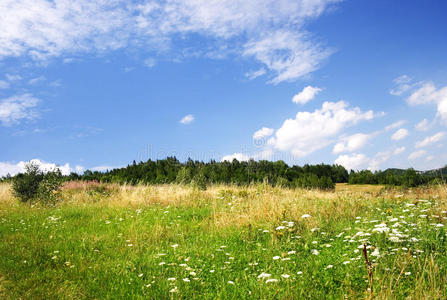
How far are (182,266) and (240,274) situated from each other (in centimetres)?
106

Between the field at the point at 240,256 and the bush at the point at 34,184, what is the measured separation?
6.47 m

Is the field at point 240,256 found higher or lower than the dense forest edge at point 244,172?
lower

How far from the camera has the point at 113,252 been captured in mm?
5945

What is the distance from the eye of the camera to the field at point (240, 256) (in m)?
3.74

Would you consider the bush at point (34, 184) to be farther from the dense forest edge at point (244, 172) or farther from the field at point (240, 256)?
the dense forest edge at point (244, 172)

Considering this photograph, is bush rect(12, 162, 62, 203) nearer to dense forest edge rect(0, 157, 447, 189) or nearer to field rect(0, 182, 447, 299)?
field rect(0, 182, 447, 299)

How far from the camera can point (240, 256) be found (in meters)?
5.02

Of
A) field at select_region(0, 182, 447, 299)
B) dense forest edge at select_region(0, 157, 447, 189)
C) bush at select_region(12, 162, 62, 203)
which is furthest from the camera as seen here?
dense forest edge at select_region(0, 157, 447, 189)

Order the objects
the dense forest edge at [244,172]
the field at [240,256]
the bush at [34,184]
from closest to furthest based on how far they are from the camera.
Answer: the field at [240,256], the bush at [34,184], the dense forest edge at [244,172]

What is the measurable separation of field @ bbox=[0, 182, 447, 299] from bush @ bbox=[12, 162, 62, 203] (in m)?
6.47

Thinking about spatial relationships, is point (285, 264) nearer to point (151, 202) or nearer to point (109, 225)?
point (109, 225)

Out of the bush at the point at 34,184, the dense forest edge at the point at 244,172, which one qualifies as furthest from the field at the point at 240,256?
the dense forest edge at the point at 244,172

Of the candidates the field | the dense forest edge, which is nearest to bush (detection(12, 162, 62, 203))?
the field

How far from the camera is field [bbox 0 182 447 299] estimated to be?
12.3ft
